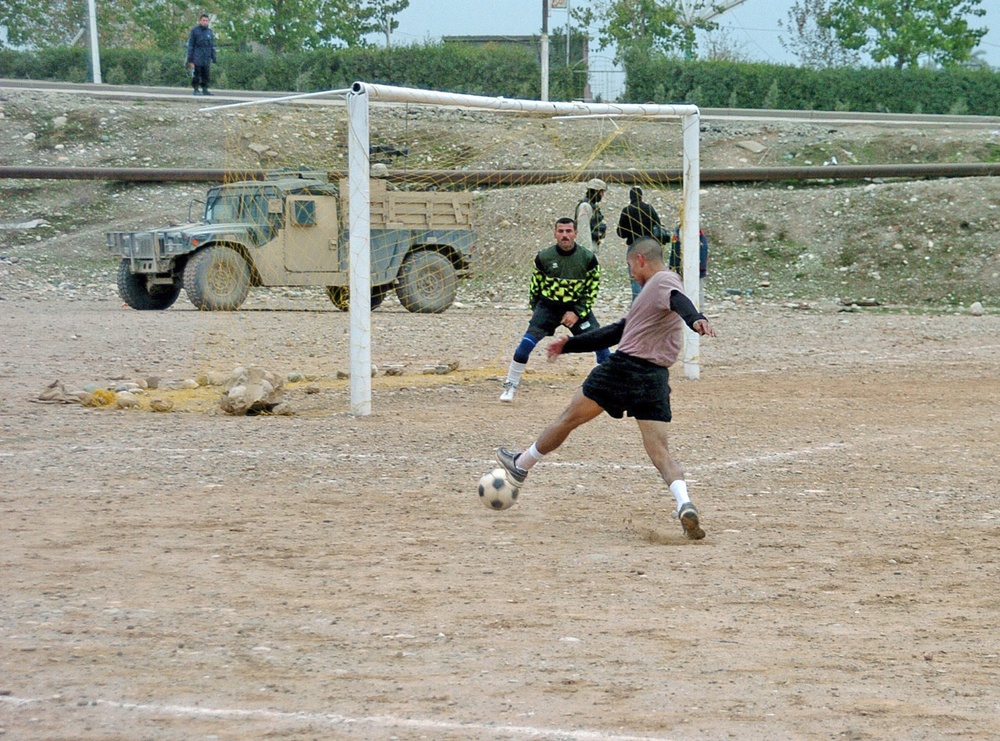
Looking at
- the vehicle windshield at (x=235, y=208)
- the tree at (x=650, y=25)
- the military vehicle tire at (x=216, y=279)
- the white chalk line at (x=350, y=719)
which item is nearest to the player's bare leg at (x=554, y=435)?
the white chalk line at (x=350, y=719)

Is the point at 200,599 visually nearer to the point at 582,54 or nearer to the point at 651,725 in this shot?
the point at 651,725

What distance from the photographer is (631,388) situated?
7000 millimetres

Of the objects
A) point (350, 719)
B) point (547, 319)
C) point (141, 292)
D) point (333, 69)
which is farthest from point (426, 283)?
point (333, 69)

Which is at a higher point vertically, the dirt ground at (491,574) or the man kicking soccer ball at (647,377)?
the man kicking soccer ball at (647,377)

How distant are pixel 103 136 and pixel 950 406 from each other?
24.0 m

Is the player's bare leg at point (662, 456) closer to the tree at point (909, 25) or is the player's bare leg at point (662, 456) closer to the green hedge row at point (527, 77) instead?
the green hedge row at point (527, 77)

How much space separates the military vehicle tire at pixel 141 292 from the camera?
2048 centimetres

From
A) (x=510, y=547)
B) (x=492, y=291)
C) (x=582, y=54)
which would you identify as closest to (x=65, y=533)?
(x=510, y=547)

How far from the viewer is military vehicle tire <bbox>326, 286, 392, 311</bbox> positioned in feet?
59.5

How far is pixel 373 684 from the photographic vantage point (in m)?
4.55

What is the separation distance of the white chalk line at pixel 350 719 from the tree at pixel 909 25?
46184 mm

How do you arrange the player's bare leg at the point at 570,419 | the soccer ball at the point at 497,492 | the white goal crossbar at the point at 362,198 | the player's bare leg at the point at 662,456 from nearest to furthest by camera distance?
1. the player's bare leg at the point at 662,456
2. the player's bare leg at the point at 570,419
3. the soccer ball at the point at 497,492
4. the white goal crossbar at the point at 362,198

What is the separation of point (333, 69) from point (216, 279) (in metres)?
20.5

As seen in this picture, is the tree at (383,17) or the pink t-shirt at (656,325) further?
the tree at (383,17)
